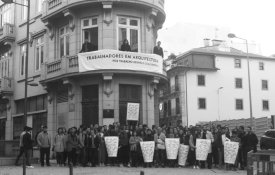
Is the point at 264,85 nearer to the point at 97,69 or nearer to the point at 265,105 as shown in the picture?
the point at 265,105

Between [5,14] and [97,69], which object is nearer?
[97,69]

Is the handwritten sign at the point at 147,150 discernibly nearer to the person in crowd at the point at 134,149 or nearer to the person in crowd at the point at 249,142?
the person in crowd at the point at 134,149

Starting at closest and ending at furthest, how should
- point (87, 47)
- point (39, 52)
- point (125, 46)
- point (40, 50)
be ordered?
point (125, 46), point (87, 47), point (40, 50), point (39, 52)

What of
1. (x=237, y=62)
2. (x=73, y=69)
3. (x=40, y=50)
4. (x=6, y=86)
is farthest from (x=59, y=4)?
(x=237, y=62)

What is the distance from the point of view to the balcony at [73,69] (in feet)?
73.4

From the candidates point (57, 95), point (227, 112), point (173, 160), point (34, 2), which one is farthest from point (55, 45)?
point (227, 112)

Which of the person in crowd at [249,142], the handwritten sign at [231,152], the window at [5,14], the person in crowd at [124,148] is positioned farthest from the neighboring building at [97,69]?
the window at [5,14]

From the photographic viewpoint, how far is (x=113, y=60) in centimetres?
2239

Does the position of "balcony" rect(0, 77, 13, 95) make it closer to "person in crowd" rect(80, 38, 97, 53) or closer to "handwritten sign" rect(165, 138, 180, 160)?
"person in crowd" rect(80, 38, 97, 53)

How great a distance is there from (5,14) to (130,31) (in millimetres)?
14741

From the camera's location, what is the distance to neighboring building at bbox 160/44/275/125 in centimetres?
5709

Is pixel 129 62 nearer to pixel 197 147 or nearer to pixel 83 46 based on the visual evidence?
pixel 83 46

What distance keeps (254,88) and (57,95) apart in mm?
41808

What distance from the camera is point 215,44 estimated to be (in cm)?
6394
